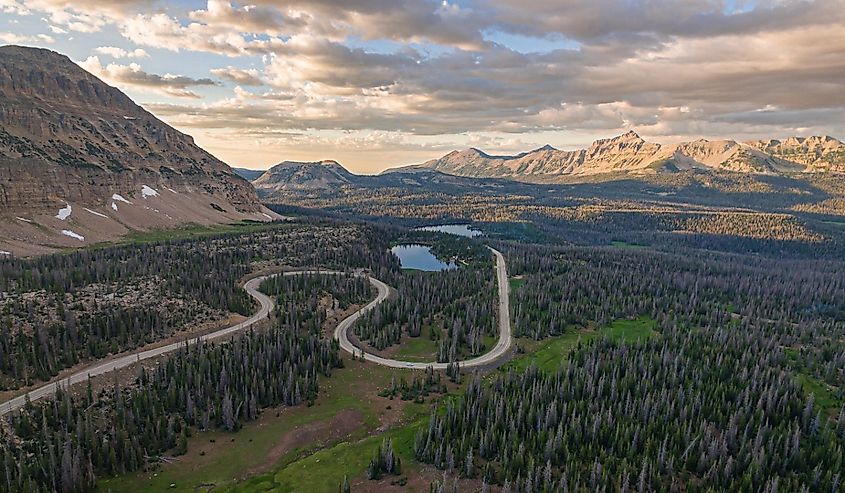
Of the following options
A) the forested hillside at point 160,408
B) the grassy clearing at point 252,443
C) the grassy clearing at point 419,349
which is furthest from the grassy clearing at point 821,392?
the forested hillside at point 160,408

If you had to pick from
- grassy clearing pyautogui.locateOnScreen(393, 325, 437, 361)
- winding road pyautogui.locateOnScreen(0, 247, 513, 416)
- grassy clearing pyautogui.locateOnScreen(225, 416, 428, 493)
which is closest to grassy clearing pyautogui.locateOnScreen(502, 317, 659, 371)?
winding road pyautogui.locateOnScreen(0, 247, 513, 416)

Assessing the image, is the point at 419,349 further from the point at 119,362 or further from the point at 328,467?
the point at 119,362

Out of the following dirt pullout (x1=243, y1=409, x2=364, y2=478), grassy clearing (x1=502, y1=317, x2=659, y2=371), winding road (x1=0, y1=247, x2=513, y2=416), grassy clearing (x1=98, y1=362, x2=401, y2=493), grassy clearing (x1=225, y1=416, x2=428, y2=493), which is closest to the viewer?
grassy clearing (x1=225, y1=416, x2=428, y2=493)

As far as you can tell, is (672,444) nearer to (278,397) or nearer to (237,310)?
(278,397)

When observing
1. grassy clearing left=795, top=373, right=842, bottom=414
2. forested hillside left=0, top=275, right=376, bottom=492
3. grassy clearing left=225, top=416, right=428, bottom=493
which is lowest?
grassy clearing left=795, top=373, right=842, bottom=414

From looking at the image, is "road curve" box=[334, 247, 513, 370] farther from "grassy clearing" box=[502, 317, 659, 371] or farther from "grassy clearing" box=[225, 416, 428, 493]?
"grassy clearing" box=[225, 416, 428, 493]

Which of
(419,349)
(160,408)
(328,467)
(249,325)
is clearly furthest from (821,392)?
(249,325)

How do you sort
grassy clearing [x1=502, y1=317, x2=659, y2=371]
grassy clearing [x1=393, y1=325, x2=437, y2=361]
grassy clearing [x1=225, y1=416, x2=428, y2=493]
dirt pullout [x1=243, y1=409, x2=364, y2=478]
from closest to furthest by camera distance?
grassy clearing [x1=225, y1=416, x2=428, y2=493] < dirt pullout [x1=243, y1=409, x2=364, y2=478] < grassy clearing [x1=502, y1=317, x2=659, y2=371] < grassy clearing [x1=393, y1=325, x2=437, y2=361]
